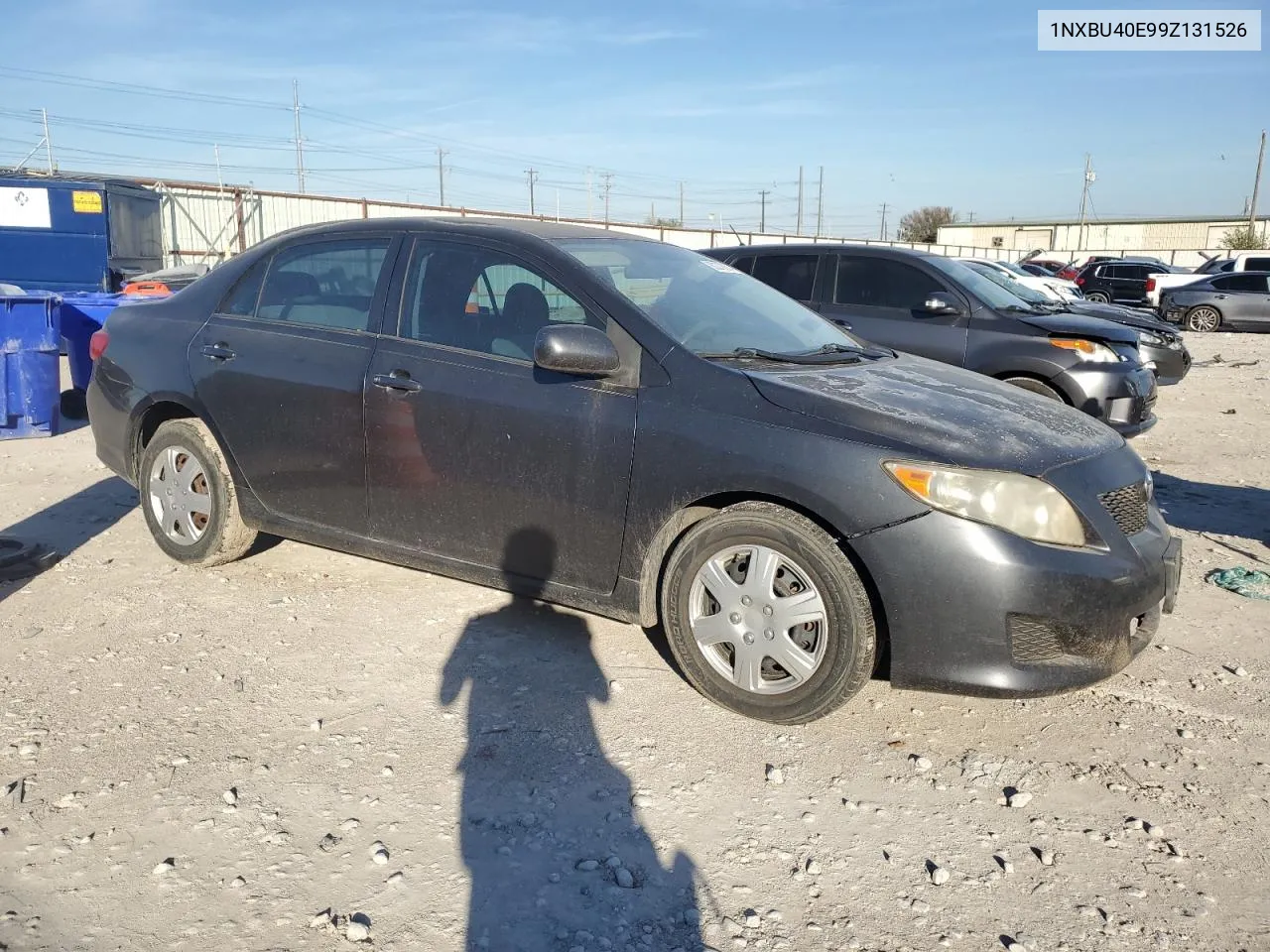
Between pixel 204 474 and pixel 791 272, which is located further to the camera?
pixel 791 272

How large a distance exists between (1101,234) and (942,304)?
7047 cm

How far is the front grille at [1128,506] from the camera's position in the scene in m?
3.29

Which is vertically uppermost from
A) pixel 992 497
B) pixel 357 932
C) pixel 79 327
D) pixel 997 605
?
pixel 79 327

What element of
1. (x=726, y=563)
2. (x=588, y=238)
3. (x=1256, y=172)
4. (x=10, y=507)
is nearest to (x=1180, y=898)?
(x=726, y=563)

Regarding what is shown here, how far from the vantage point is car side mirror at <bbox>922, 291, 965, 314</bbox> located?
25.9 feet

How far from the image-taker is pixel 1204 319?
21.6 meters

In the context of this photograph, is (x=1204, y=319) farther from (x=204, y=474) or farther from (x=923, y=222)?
(x=923, y=222)

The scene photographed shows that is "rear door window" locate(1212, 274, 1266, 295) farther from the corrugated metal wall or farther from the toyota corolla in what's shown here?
the toyota corolla

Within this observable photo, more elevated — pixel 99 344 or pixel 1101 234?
pixel 1101 234

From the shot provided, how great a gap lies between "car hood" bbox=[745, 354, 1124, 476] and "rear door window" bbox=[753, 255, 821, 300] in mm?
4589

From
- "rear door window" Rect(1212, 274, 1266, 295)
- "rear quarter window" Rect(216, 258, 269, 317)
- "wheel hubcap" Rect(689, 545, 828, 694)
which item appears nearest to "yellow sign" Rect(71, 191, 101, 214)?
"rear quarter window" Rect(216, 258, 269, 317)

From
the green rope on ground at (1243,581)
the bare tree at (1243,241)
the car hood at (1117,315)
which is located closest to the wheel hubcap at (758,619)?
the green rope on ground at (1243,581)

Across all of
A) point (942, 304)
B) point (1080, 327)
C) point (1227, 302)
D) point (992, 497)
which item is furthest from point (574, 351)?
point (1227, 302)

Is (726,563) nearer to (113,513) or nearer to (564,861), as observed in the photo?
(564,861)
